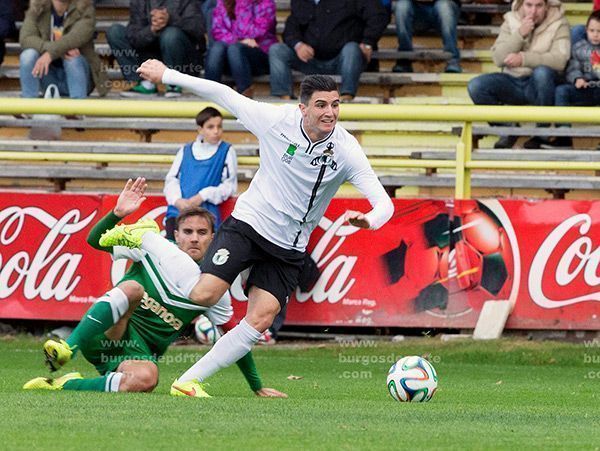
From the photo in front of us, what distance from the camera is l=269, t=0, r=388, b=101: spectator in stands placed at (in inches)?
616

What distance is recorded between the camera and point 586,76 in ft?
48.5

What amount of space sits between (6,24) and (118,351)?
9064 millimetres

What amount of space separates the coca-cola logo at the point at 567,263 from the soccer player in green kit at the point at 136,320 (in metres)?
4.57

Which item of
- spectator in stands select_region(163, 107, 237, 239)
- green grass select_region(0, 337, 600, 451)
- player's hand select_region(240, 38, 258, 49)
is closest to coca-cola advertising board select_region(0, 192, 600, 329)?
spectator in stands select_region(163, 107, 237, 239)

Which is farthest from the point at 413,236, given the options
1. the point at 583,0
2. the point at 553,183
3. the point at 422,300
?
the point at 583,0

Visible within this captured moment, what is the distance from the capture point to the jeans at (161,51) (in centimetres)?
1609

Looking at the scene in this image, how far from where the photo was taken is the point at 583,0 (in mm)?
17766

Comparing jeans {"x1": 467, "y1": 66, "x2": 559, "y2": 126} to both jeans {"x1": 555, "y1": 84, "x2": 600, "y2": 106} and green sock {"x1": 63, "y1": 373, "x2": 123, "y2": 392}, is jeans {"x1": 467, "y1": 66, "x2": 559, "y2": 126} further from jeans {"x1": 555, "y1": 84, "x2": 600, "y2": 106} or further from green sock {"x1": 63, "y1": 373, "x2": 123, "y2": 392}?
green sock {"x1": 63, "y1": 373, "x2": 123, "y2": 392}

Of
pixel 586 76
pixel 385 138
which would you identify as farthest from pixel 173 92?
pixel 586 76

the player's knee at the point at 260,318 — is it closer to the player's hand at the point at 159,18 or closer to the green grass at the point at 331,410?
the green grass at the point at 331,410

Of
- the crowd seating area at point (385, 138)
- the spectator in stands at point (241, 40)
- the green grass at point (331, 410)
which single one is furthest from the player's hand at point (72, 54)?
the green grass at point (331, 410)

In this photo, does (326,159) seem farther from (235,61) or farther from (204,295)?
(235,61)

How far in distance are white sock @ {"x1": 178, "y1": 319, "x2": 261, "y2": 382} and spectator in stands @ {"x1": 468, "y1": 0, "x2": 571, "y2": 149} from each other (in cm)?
706

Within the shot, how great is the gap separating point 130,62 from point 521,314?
628 centimetres
